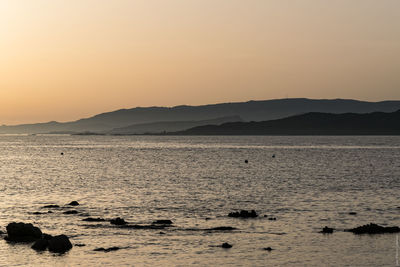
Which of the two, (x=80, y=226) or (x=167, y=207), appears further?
(x=167, y=207)

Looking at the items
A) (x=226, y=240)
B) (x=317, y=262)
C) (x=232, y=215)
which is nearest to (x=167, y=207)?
(x=232, y=215)

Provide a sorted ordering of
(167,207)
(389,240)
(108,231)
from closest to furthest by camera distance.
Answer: (389,240) < (108,231) < (167,207)

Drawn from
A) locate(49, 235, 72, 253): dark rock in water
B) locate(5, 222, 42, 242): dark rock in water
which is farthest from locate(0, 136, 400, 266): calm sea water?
locate(5, 222, 42, 242): dark rock in water

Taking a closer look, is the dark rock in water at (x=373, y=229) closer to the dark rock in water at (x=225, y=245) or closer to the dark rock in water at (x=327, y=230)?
the dark rock in water at (x=327, y=230)

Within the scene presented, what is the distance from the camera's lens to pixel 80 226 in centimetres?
4366

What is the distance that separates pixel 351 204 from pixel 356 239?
714 inches

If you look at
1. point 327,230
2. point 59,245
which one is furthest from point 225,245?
point 59,245

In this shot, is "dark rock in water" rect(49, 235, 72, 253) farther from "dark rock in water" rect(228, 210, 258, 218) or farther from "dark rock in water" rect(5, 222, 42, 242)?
"dark rock in water" rect(228, 210, 258, 218)

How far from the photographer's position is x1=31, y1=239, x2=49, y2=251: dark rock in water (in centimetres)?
3553

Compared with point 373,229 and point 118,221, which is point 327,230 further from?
point 118,221

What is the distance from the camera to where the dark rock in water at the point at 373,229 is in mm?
40344

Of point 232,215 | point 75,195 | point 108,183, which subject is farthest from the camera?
point 108,183

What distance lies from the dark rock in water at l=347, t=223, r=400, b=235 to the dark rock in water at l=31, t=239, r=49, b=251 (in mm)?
21551

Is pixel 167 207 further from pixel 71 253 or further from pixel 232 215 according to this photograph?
pixel 71 253
